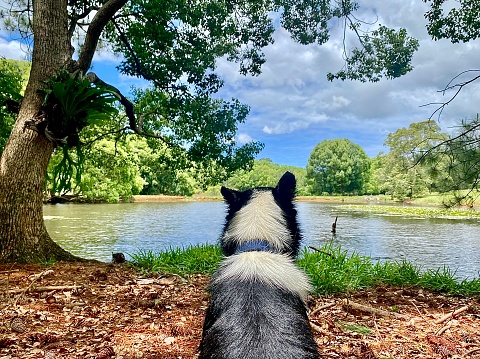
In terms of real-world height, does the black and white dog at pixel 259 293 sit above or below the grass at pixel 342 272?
above

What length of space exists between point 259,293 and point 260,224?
54 cm

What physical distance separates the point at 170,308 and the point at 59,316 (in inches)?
35.8

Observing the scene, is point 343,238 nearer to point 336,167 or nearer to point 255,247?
point 255,247

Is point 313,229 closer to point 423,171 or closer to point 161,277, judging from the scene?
point 423,171

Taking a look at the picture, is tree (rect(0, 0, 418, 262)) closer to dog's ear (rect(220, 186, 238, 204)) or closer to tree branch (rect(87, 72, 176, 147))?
tree branch (rect(87, 72, 176, 147))

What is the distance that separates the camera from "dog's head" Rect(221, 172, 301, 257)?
1896 millimetres

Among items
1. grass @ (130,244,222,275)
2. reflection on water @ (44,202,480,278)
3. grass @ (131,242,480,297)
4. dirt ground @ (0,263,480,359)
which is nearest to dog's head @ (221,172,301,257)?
dirt ground @ (0,263,480,359)

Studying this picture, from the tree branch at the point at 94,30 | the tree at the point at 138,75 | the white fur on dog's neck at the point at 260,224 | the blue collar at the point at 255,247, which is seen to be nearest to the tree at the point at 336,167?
the tree at the point at 138,75

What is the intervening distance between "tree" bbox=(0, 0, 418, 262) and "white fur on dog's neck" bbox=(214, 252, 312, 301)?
3.48 metres

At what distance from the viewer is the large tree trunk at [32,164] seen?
4.66 meters

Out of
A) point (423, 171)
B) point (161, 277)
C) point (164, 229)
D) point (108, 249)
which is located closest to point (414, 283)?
point (423, 171)

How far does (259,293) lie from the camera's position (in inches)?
57.1

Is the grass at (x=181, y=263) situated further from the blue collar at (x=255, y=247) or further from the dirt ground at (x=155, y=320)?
the blue collar at (x=255, y=247)

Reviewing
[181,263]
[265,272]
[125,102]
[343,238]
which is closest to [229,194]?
[265,272]
